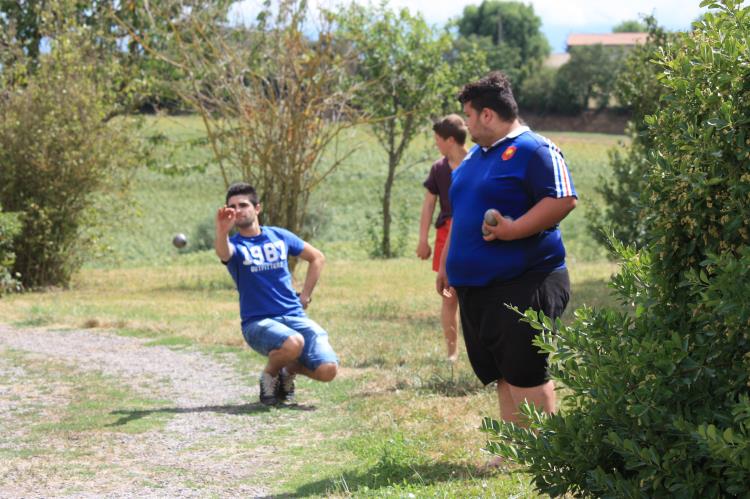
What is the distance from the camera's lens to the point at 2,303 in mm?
15992

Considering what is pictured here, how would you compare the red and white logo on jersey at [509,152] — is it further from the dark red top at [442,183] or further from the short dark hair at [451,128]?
the dark red top at [442,183]

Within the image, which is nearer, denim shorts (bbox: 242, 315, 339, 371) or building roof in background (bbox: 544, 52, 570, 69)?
denim shorts (bbox: 242, 315, 339, 371)

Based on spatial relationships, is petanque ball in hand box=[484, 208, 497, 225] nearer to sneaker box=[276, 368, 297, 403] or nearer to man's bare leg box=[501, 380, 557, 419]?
man's bare leg box=[501, 380, 557, 419]

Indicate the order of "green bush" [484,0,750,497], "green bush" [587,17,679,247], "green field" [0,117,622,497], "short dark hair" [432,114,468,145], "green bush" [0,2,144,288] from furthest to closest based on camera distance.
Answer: "green bush" [0,2,144,288], "green bush" [587,17,679,247], "short dark hair" [432,114,468,145], "green field" [0,117,622,497], "green bush" [484,0,750,497]

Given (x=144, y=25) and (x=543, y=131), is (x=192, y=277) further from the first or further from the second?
(x=543, y=131)

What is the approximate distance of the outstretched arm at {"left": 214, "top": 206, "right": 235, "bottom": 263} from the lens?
7.26 metres

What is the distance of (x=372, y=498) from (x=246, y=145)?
39.8 feet

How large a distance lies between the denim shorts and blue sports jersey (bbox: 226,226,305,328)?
0.27ft

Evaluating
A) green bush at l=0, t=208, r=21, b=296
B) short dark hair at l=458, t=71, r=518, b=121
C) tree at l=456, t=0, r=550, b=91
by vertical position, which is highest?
tree at l=456, t=0, r=550, b=91

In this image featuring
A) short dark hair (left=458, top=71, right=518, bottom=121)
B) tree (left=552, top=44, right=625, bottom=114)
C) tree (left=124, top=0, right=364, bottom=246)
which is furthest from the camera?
tree (left=552, top=44, right=625, bottom=114)

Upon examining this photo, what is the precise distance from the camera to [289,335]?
305 inches

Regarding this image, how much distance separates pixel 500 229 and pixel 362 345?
221 inches

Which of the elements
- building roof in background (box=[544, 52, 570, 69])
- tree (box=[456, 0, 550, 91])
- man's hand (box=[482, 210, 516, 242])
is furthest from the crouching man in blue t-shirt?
tree (box=[456, 0, 550, 91])

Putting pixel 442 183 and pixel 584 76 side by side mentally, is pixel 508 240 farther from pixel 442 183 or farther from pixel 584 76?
pixel 584 76
